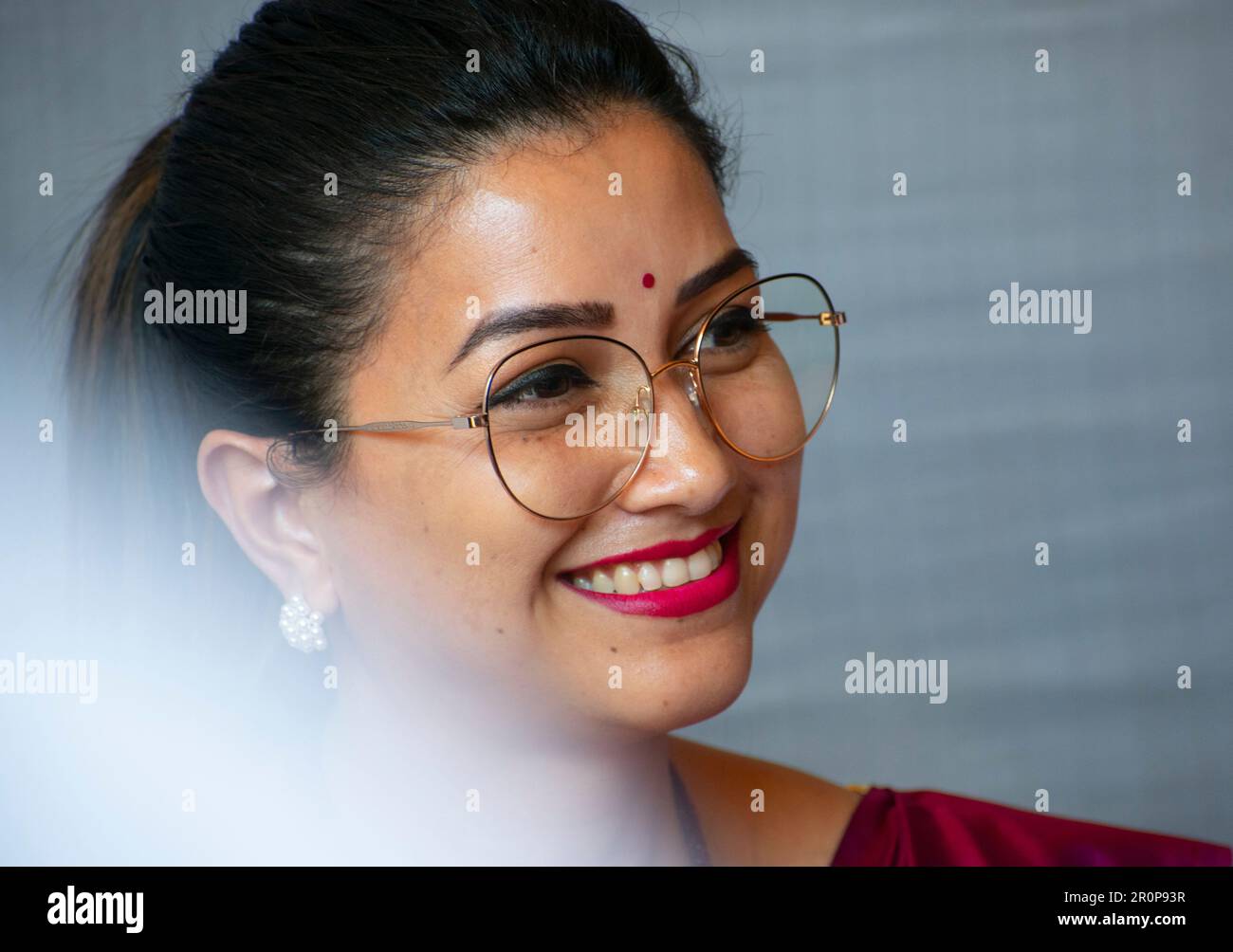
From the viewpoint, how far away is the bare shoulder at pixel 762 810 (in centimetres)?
151

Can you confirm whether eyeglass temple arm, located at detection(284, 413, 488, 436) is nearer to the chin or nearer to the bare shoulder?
the chin

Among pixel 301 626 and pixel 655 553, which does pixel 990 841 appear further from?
pixel 301 626

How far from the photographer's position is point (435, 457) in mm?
1201

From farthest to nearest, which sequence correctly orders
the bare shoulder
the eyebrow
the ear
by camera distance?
1. the bare shoulder
2. the ear
3. the eyebrow

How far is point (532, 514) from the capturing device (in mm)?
1184

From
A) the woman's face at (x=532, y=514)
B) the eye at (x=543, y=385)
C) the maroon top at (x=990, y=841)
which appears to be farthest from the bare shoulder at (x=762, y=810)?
the eye at (x=543, y=385)

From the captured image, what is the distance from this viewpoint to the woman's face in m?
1.17

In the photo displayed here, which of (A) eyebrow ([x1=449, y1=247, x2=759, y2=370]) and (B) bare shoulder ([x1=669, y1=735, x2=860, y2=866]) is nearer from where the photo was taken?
(A) eyebrow ([x1=449, y1=247, x2=759, y2=370])

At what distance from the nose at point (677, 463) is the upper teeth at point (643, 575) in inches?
2.0

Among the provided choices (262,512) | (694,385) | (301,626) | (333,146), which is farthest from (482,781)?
(333,146)

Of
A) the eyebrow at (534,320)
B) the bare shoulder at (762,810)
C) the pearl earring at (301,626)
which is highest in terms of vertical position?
the eyebrow at (534,320)

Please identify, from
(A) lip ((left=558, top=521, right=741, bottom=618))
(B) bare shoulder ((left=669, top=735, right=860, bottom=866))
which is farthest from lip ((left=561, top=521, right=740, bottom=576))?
(B) bare shoulder ((left=669, top=735, right=860, bottom=866))

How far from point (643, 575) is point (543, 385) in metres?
0.19

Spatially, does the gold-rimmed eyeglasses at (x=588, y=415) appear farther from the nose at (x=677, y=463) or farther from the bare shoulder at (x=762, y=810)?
the bare shoulder at (x=762, y=810)
